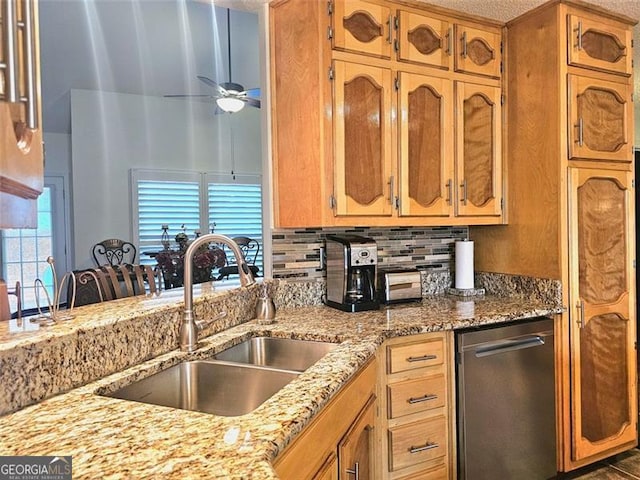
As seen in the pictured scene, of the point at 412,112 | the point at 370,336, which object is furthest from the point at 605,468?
the point at 412,112

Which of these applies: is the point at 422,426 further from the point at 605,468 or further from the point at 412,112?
the point at 412,112

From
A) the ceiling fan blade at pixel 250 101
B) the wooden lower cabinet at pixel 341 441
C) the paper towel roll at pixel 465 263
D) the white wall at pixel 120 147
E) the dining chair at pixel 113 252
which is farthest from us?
the white wall at pixel 120 147

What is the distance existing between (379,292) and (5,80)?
7.05 feet

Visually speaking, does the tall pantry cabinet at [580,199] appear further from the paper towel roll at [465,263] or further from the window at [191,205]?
the window at [191,205]

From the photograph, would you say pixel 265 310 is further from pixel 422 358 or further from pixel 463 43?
pixel 463 43

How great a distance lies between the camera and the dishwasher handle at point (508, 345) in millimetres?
2104

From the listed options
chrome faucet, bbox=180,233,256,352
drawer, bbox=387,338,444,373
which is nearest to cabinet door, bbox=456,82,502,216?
drawer, bbox=387,338,444,373

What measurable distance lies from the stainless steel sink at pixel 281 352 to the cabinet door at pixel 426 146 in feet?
2.84

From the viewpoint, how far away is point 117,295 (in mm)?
2049

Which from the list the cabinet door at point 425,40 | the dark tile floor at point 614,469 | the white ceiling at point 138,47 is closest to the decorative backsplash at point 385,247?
the cabinet door at point 425,40

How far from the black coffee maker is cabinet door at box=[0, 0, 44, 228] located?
171 cm

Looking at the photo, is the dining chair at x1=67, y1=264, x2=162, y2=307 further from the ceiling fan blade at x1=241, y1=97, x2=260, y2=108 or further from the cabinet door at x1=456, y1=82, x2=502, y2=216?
the ceiling fan blade at x1=241, y1=97, x2=260, y2=108

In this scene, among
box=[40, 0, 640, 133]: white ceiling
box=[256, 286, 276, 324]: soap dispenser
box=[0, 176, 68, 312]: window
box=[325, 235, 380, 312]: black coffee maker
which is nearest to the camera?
box=[256, 286, 276, 324]: soap dispenser

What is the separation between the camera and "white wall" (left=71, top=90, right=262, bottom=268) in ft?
18.5
